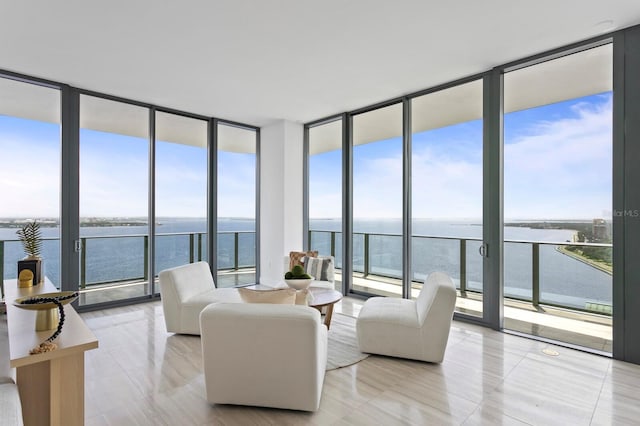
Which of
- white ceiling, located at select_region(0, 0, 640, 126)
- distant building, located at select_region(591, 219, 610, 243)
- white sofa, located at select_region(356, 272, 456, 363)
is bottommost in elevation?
white sofa, located at select_region(356, 272, 456, 363)

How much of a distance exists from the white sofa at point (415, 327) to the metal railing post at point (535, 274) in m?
1.62

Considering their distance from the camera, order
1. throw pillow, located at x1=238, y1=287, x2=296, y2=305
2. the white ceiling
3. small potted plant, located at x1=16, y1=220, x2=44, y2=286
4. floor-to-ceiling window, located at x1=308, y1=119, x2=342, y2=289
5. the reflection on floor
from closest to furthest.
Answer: throw pillow, located at x1=238, y1=287, x2=296, y2=305, the white ceiling, small potted plant, located at x1=16, y1=220, x2=44, y2=286, the reflection on floor, floor-to-ceiling window, located at x1=308, y1=119, x2=342, y2=289

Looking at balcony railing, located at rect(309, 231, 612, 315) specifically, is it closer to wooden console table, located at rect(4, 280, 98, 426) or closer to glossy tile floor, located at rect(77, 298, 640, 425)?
glossy tile floor, located at rect(77, 298, 640, 425)

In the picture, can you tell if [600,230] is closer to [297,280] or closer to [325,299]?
[325,299]

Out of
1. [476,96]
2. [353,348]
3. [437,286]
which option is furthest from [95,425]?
[476,96]

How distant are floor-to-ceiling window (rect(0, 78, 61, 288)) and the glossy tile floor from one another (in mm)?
1876

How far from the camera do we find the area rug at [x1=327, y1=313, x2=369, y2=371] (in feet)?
9.83

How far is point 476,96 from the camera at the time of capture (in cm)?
425

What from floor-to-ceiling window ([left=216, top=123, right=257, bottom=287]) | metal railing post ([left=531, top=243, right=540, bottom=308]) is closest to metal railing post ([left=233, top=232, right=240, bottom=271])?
floor-to-ceiling window ([left=216, top=123, right=257, bottom=287])

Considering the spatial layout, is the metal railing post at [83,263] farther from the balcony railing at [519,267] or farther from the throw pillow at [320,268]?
the balcony railing at [519,267]

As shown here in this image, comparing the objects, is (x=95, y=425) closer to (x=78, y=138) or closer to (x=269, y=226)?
(x=78, y=138)

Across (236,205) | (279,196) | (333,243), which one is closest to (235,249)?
(236,205)

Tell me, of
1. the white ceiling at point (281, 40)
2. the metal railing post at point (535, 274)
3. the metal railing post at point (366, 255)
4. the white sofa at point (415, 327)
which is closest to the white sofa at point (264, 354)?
the white sofa at point (415, 327)

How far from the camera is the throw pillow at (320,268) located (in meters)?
4.71
